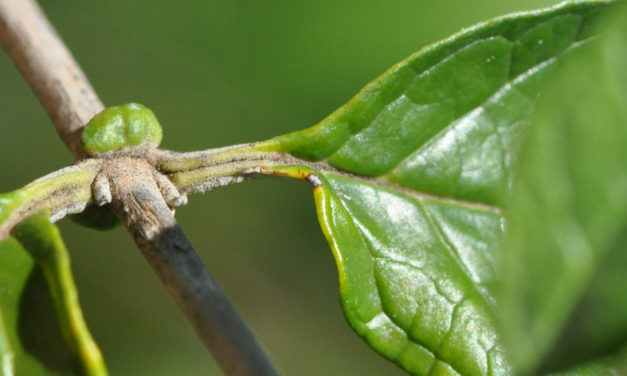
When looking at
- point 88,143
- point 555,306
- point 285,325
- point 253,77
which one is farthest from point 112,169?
point 285,325

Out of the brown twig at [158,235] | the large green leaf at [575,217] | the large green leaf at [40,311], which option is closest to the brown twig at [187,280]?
the brown twig at [158,235]

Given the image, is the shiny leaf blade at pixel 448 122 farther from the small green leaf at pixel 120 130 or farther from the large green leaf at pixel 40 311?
the large green leaf at pixel 40 311

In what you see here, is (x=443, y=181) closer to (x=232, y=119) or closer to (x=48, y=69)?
(x=48, y=69)

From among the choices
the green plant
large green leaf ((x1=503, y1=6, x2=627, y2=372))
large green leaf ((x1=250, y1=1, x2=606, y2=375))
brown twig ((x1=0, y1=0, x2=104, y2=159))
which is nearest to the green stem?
the green plant

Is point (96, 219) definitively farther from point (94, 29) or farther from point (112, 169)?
point (94, 29)

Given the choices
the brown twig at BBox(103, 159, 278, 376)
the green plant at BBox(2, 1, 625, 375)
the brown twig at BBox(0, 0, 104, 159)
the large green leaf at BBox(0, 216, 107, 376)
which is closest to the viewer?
the large green leaf at BBox(0, 216, 107, 376)

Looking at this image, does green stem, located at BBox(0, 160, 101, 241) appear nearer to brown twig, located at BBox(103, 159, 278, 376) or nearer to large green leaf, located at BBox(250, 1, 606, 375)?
brown twig, located at BBox(103, 159, 278, 376)
